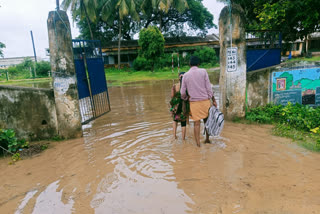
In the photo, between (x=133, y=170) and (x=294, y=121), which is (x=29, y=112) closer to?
(x=133, y=170)

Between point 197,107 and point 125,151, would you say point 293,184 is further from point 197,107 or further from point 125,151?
point 125,151

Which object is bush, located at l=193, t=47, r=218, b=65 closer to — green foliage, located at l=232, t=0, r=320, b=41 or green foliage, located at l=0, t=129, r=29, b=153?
green foliage, located at l=232, t=0, r=320, b=41

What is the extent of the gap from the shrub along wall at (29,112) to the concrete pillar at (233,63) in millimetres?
4354

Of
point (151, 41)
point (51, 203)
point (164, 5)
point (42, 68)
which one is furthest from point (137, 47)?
point (51, 203)

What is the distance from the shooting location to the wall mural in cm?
647

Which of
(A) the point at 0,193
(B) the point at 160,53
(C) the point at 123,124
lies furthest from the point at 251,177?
(B) the point at 160,53

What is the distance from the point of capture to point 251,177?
3463 millimetres

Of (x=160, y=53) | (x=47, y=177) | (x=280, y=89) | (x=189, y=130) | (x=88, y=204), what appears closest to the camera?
(x=88, y=204)

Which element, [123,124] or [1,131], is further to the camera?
[123,124]

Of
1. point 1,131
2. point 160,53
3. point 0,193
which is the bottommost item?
point 0,193

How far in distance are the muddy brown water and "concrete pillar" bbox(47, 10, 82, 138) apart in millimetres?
473

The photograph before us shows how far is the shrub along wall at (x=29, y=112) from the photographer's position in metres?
Answer: 5.28

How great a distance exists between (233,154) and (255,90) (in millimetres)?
2987

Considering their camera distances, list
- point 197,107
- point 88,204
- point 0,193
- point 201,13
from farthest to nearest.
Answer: point 201,13 < point 197,107 < point 0,193 < point 88,204
